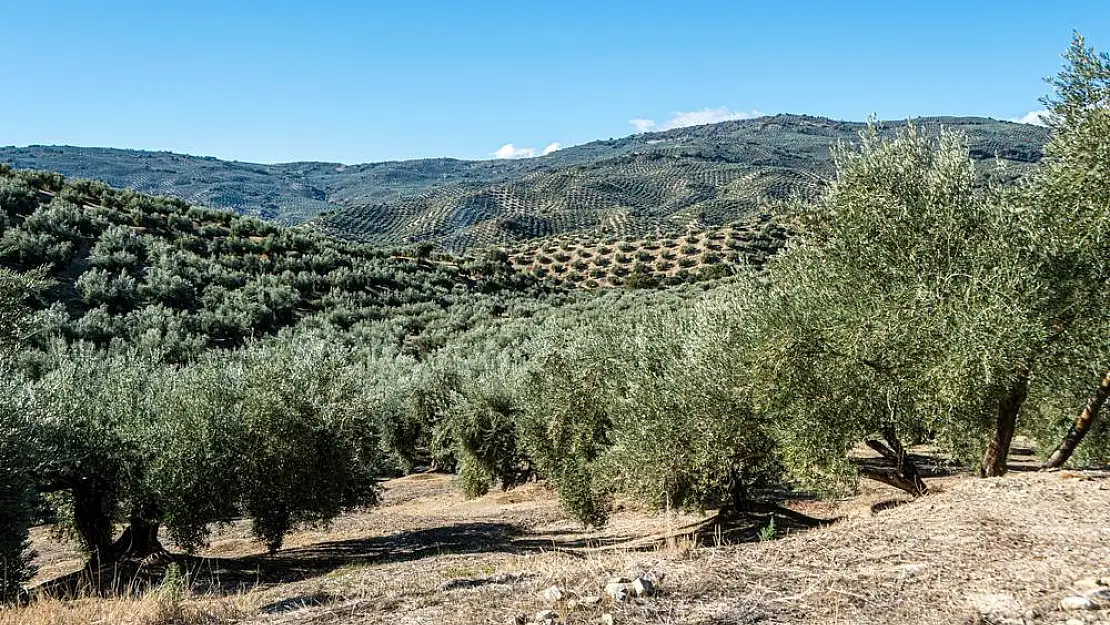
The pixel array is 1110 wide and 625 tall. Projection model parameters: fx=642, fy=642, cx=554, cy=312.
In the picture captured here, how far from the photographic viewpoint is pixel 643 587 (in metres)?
7.30

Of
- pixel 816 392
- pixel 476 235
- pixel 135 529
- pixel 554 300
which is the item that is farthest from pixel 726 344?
pixel 476 235

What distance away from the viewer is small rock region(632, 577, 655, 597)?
7.26m

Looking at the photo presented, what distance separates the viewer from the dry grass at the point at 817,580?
6.73 meters

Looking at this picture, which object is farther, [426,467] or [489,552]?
[426,467]

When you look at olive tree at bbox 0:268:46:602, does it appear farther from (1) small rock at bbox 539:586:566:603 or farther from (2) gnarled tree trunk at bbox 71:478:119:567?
(1) small rock at bbox 539:586:566:603

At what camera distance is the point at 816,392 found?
40.2 feet

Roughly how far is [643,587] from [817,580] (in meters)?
2.15

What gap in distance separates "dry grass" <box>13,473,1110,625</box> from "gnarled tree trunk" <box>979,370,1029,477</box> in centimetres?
117

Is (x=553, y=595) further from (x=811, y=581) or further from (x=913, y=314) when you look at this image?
(x=913, y=314)

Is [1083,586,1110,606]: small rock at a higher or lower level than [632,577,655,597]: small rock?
higher

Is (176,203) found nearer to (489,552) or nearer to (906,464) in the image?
(489,552)

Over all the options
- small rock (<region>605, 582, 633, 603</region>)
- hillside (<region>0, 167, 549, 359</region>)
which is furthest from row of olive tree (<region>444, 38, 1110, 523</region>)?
hillside (<region>0, 167, 549, 359</region>)

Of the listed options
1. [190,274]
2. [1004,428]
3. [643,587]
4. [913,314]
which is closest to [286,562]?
[643,587]

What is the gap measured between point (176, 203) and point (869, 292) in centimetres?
6705
